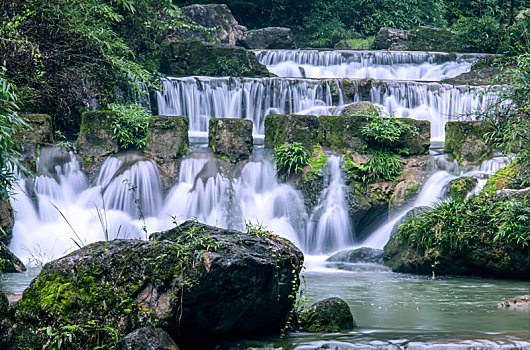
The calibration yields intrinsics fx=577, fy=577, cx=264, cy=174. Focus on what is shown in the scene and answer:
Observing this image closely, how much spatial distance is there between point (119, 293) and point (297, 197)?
7.32m

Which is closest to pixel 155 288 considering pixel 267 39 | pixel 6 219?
pixel 6 219

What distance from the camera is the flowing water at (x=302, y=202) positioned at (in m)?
5.66

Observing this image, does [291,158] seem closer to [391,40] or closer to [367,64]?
[367,64]

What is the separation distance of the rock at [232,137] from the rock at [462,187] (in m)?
4.10

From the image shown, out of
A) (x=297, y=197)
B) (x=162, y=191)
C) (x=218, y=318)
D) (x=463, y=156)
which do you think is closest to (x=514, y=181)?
(x=463, y=156)

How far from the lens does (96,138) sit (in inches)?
466

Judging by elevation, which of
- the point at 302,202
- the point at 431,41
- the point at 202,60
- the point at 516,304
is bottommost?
the point at 516,304

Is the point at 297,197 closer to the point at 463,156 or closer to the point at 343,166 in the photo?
the point at 343,166

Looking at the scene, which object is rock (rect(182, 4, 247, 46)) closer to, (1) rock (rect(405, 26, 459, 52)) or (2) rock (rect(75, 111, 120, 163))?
(1) rock (rect(405, 26, 459, 52))

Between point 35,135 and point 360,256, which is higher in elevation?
point 35,135

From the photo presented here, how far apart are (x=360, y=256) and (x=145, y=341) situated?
668 centimetres

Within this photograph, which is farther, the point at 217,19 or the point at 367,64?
the point at 217,19

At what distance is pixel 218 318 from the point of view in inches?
177

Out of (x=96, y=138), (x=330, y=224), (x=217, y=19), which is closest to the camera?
(x=330, y=224)
